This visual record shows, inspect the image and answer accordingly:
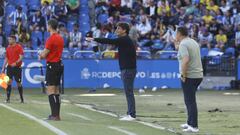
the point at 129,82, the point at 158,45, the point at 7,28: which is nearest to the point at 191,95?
the point at 129,82

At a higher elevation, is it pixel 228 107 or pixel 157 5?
pixel 157 5

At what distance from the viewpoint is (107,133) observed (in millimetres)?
12047

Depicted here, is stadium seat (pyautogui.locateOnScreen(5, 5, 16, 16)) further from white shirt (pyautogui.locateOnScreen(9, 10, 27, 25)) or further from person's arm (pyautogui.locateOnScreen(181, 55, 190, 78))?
person's arm (pyautogui.locateOnScreen(181, 55, 190, 78))

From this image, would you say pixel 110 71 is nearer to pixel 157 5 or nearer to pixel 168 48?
pixel 168 48

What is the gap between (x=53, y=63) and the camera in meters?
13.8

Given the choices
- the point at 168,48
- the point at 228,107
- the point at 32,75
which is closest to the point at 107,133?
the point at 228,107

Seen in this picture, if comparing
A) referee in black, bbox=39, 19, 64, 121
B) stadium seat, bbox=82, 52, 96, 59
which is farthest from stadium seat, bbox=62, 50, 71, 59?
referee in black, bbox=39, 19, 64, 121

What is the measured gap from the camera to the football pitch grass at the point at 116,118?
12445 millimetres

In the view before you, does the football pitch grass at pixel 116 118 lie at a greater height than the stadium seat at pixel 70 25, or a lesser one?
lesser

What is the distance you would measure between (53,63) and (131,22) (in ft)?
57.9

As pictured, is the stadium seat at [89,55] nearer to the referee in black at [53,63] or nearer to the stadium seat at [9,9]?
the stadium seat at [9,9]

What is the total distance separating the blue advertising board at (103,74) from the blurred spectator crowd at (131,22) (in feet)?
1.78

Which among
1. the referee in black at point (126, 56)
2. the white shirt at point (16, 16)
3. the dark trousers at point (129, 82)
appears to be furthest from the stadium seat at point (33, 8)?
the dark trousers at point (129, 82)

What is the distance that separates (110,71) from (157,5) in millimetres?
6690
